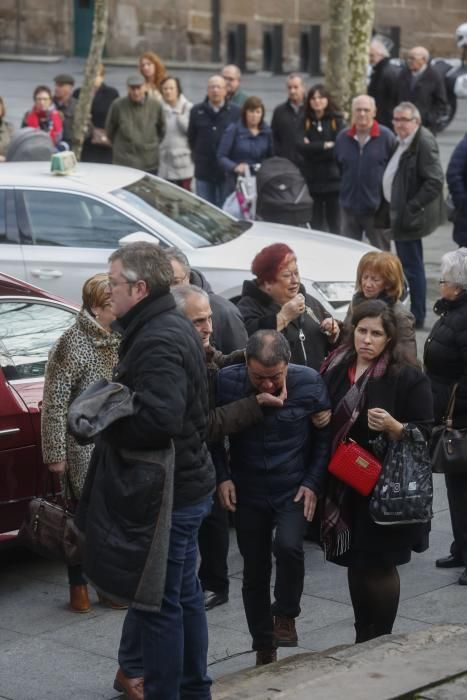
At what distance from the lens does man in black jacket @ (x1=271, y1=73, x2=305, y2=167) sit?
15.6 metres

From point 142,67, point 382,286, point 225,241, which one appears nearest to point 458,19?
point 142,67

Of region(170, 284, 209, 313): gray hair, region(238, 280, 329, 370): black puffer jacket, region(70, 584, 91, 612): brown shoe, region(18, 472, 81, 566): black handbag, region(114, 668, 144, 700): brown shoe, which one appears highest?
region(170, 284, 209, 313): gray hair

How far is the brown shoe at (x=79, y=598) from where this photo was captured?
704cm

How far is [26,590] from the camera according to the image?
24.4 feet

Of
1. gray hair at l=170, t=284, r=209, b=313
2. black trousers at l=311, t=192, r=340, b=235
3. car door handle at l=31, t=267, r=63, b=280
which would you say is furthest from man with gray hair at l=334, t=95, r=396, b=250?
gray hair at l=170, t=284, r=209, b=313

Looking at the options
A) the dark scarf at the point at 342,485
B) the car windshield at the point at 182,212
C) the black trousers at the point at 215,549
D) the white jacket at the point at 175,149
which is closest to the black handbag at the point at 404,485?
the dark scarf at the point at 342,485

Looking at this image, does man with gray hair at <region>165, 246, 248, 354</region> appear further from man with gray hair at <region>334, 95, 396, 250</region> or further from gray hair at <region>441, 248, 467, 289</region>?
man with gray hair at <region>334, 95, 396, 250</region>

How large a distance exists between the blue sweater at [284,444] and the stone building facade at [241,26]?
89.7 ft

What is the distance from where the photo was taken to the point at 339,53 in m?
18.6

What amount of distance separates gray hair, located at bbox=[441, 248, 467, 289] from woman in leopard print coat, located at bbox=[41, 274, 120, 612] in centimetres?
167

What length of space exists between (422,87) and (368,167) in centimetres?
497

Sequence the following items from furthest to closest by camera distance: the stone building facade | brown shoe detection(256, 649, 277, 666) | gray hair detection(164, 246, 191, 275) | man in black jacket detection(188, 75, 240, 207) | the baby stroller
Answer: the stone building facade < man in black jacket detection(188, 75, 240, 207) < the baby stroller < gray hair detection(164, 246, 191, 275) < brown shoe detection(256, 649, 277, 666)

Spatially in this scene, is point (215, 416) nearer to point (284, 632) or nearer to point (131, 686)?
point (284, 632)

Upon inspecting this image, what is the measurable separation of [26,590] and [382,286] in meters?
2.35
